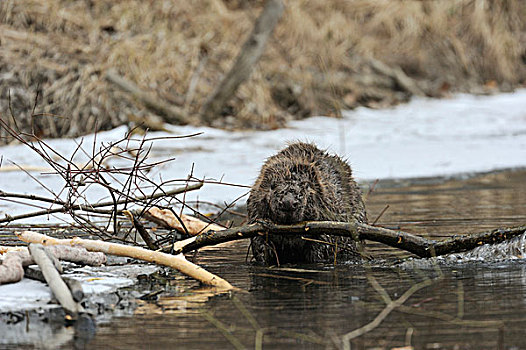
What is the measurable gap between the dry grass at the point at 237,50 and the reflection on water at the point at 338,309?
17.0 ft

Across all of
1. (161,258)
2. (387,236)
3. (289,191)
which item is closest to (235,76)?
(289,191)

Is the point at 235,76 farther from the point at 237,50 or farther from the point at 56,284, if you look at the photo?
the point at 56,284

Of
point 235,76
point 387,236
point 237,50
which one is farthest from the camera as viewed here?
point 237,50

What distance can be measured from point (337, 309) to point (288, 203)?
1177mm

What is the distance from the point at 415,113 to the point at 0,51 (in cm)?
733

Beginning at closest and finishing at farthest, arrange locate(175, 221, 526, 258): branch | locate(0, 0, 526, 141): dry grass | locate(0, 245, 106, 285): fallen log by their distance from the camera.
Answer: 1. locate(0, 245, 106, 285): fallen log
2. locate(175, 221, 526, 258): branch
3. locate(0, 0, 526, 141): dry grass

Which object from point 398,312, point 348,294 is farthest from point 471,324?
point 348,294

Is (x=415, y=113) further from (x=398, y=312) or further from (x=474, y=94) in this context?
(x=398, y=312)

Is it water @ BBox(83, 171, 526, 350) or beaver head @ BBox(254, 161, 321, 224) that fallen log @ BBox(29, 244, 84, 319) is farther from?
beaver head @ BBox(254, 161, 321, 224)

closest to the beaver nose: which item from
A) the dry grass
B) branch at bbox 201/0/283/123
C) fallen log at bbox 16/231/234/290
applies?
fallen log at bbox 16/231/234/290

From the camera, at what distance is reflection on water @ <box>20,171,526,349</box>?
2.74 m

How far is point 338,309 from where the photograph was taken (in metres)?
3.21

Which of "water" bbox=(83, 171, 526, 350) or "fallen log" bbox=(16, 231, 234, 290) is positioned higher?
"fallen log" bbox=(16, 231, 234, 290)

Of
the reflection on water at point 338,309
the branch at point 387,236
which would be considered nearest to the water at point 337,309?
the reflection on water at point 338,309
